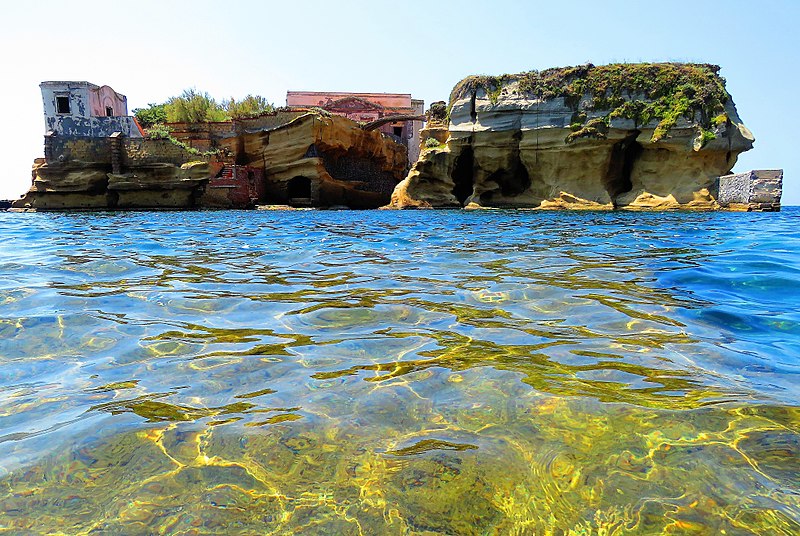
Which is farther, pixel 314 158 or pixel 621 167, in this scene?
pixel 314 158

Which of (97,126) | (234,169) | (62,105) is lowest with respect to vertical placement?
(234,169)

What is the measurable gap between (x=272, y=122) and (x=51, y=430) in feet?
94.7

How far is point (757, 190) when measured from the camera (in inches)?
720

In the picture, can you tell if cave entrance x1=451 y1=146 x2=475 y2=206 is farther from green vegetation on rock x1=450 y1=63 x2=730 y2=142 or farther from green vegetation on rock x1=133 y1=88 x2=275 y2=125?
green vegetation on rock x1=133 y1=88 x2=275 y2=125

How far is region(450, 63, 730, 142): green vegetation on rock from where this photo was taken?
20281 mm

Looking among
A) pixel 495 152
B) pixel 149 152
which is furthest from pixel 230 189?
pixel 495 152

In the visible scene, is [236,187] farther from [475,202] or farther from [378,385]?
[378,385]

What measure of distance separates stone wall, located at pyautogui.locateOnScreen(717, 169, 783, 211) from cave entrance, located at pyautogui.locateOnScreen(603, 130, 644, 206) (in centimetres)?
442

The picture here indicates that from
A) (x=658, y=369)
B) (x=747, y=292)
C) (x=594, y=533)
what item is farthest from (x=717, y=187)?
(x=594, y=533)

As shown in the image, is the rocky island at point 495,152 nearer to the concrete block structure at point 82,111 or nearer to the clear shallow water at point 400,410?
Result: the concrete block structure at point 82,111

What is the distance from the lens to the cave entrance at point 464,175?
24.7 metres

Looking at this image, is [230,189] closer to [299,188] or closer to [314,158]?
[314,158]

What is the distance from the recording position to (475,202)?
79.8 feet

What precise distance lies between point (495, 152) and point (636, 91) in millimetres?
6604
